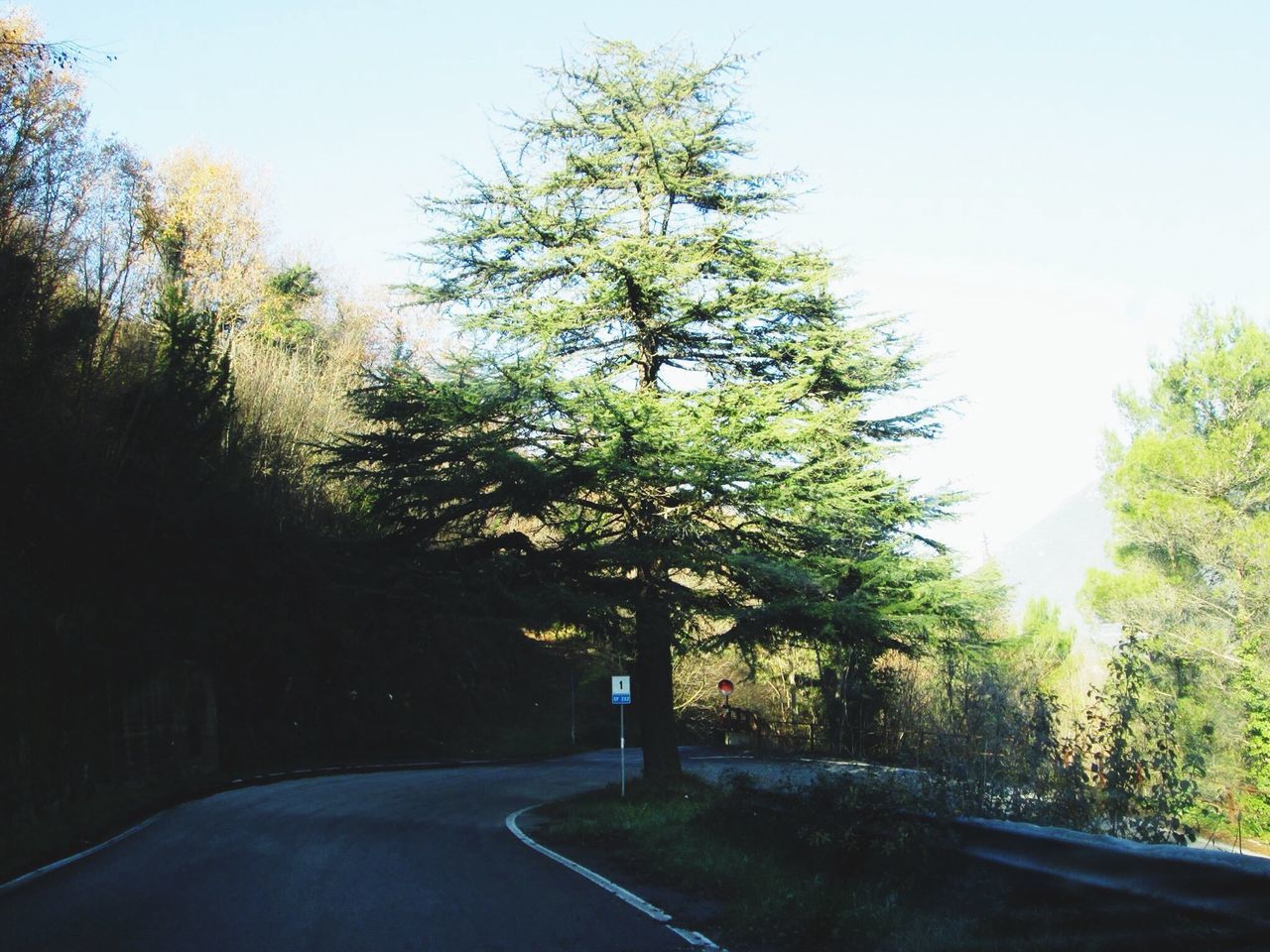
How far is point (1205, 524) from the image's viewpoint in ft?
102

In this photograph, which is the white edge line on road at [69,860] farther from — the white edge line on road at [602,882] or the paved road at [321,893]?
the white edge line on road at [602,882]

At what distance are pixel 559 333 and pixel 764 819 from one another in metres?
10.8

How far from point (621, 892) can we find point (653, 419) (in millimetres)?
8089

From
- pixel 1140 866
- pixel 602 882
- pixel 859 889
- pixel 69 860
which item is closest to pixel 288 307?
pixel 69 860

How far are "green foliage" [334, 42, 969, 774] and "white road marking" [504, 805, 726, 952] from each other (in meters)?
4.52

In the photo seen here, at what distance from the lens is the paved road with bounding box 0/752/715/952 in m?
7.07

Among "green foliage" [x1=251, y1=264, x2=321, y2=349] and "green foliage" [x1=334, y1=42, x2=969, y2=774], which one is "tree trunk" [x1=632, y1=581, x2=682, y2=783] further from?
"green foliage" [x1=251, y1=264, x2=321, y2=349]

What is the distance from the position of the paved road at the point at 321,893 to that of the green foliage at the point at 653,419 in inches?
196

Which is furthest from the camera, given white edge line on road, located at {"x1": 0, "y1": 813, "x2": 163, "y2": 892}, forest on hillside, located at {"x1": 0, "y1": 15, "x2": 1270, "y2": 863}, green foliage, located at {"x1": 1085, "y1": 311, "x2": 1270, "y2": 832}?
green foliage, located at {"x1": 1085, "y1": 311, "x2": 1270, "y2": 832}

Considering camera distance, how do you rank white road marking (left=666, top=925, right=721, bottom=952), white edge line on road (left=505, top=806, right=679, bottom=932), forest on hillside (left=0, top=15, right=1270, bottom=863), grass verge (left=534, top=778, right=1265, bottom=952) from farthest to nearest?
forest on hillside (left=0, top=15, right=1270, bottom=863) < white edge line on road (left=505, top=806, right=679, bottom=932) < white road marking (left=666, top=925, right=721, bottom=952) < grass verge (left=534, top=778, right=1265, bottom=952)

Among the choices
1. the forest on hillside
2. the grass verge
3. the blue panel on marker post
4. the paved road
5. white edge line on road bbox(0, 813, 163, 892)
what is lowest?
white edge line on road bbox(0, 813, 163, 892)

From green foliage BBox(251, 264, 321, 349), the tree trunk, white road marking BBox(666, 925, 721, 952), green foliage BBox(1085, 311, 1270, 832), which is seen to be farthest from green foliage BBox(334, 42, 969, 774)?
green foliage BBox(251, 264, 321, 349)

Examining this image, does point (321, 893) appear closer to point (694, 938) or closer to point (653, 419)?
point (694, 938)

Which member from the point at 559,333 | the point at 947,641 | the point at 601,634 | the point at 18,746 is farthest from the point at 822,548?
the point at 18,746
